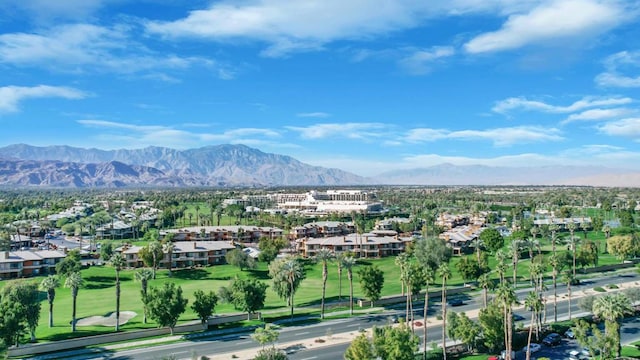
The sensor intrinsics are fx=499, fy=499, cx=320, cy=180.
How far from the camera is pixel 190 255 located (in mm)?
127750

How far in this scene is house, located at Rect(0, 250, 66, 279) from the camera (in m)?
114

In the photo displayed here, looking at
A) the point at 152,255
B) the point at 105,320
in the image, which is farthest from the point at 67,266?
the point at 105,320

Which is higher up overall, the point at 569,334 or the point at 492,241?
the point at 492,241

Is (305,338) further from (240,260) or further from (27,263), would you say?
(27,263)

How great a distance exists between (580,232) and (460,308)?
10876cm

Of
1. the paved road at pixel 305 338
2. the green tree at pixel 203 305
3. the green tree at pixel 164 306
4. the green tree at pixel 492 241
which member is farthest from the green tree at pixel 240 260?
the green tree at pixel 492 241

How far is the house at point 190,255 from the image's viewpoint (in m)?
125

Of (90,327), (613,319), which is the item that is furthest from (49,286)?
(613,319)

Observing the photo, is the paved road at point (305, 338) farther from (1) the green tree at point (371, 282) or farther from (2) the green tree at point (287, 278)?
(2) the green tree at point (287, 278)

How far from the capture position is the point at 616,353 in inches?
2269

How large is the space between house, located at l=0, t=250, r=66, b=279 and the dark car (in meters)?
109

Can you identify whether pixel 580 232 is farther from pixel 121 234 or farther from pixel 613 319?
pixel 121 234

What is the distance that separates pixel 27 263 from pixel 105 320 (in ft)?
174

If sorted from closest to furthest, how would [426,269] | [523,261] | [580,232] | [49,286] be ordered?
[426,269] < [49,286] < [523,261] < [580,232]
